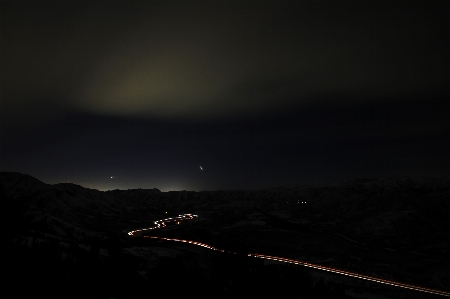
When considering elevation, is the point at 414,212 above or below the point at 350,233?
above

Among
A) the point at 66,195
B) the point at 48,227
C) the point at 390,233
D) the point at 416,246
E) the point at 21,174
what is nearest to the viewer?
the point at 48,227

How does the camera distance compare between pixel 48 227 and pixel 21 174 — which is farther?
pixel 21 174

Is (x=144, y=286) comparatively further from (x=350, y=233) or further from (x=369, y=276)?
(x=350, y=233)

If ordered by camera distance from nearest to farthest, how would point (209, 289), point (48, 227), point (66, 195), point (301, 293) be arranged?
point (209, 289)
point (301, 293)
point (48, 227)
point (66, 195)

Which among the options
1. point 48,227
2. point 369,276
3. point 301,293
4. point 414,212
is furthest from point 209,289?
point 414,212

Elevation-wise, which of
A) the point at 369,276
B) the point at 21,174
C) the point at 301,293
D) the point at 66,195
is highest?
the point at 21,174

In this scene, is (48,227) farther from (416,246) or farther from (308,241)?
(416,246)
